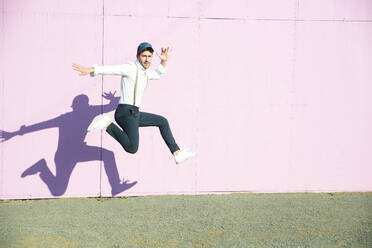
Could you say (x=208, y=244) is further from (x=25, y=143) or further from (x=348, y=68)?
(x=348, y=68)

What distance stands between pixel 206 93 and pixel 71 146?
2086 millimetres

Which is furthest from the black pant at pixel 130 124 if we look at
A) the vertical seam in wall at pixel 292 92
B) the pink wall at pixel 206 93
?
the vertical seam in wall at pixel 292 92

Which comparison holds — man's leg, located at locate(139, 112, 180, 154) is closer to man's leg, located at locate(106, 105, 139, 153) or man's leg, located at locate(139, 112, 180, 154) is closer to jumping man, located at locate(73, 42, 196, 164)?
jumping man, located at locate(73, 42, 196, 164)

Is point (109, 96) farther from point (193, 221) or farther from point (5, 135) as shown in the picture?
point (193, 221)

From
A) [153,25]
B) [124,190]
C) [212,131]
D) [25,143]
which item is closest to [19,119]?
[25,143]

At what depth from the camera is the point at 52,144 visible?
694 cm

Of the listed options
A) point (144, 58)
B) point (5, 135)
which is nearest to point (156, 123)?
A: point (144, 58)

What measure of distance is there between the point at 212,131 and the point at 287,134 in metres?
1.14

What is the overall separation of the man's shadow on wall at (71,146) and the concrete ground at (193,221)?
1.14ft

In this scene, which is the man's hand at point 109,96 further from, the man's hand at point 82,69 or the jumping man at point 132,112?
the man's hand at point 82,69

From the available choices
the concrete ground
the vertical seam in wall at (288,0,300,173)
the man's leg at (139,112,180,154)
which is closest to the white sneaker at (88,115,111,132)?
the man's leg at (139,112,180,154)

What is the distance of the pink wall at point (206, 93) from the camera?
6.85 m

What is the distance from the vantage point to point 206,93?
23.4ft

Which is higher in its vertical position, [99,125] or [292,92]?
[292,92]
